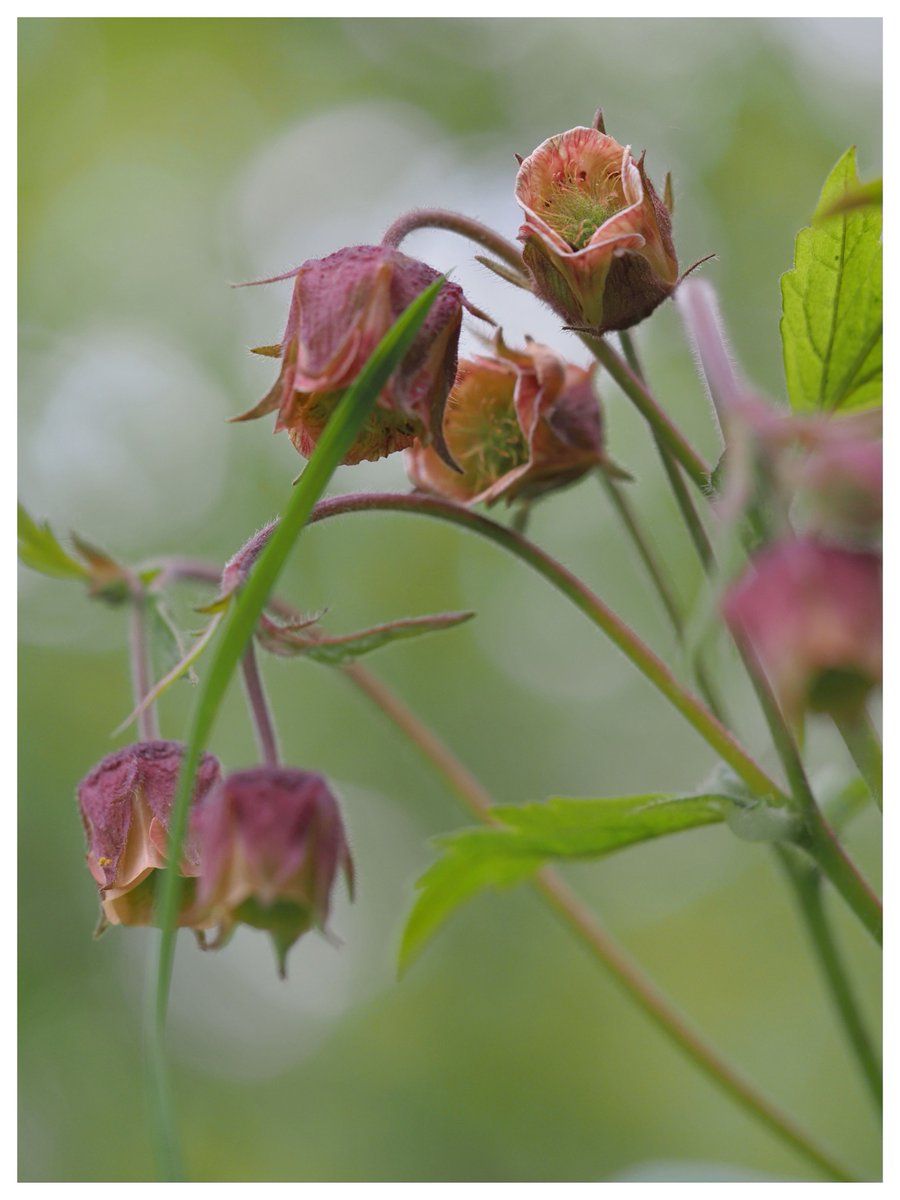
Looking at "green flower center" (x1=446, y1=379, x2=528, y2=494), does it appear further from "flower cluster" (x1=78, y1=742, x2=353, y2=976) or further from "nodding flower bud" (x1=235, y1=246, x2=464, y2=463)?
"flower cluster" (x1=78, y1=742, x2=353, y2=976)

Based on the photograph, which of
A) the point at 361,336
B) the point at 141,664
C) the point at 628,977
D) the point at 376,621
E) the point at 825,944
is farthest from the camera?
the point at 376,621

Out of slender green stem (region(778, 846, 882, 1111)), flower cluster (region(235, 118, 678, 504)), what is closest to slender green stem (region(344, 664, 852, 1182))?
slender green stem (region(778, 846, 882, 1111))

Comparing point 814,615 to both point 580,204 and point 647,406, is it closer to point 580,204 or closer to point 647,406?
point 647,406

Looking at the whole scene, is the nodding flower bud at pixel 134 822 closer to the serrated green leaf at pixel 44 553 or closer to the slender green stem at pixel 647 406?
the serrated green leaf at pixel 44 553

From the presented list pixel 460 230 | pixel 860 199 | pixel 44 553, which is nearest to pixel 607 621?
pixel 460 230

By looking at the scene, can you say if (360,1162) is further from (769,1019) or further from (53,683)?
(53,683)
